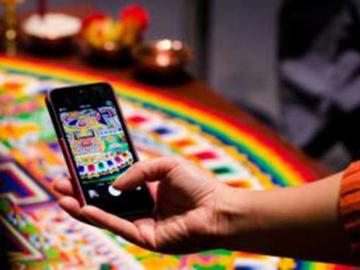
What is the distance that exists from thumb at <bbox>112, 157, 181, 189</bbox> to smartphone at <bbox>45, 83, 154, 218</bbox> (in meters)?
0.03

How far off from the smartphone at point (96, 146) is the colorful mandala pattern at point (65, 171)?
4.7 inches

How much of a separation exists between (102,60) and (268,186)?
80 centimetres

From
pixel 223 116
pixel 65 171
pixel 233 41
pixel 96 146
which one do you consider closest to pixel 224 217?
pixel 96 146

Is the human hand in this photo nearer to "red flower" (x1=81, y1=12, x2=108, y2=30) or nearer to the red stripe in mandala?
the red stripe in mandala

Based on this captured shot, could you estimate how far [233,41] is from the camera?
4.25 m

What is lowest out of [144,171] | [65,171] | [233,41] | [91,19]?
[233,41]

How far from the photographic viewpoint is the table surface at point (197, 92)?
6.36 ft

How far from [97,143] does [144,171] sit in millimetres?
133

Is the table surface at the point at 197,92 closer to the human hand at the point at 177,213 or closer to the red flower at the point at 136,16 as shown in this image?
the red flower at the point at 136,16

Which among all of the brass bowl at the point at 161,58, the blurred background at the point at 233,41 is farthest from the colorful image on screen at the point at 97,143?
the blurred background at the point at 233,41

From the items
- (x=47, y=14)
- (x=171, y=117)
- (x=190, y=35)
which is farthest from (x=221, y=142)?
(x=190, y=35)

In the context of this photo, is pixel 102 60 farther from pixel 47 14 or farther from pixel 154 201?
pixel 154 201

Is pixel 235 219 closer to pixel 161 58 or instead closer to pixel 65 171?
pixel 65 171

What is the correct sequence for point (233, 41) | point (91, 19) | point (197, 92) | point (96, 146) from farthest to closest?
point (233, 41) → point (91, 19) → point (197, 92) → point (96, 146)
